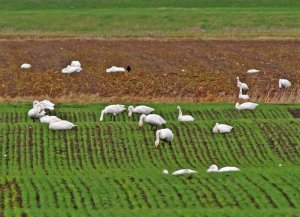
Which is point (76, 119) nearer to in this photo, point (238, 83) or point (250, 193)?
point (238, 83)

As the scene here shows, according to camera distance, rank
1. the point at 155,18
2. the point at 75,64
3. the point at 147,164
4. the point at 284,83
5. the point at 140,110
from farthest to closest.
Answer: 1. the point at 155,18
2. the point at 75,64
3. the point at 284,83
4. the point at 140,110
5. the point at 147,164

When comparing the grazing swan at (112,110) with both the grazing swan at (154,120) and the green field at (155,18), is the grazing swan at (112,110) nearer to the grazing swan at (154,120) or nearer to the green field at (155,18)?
the grazing swan at (154,120)

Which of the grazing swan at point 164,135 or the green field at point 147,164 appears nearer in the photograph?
the green field at point 147,164

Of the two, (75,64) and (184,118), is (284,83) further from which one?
(75,64)

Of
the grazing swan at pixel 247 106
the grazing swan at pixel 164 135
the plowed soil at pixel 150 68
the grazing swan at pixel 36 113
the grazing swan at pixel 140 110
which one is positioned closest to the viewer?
the grazing swan at pixel 164 135

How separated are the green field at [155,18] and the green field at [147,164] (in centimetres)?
2446

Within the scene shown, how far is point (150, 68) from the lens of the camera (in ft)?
138

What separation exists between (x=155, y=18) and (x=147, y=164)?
40747 millimetres

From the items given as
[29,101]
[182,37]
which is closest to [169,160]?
[29,101]

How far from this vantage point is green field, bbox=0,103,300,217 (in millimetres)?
20297

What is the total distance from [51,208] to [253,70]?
886 inches

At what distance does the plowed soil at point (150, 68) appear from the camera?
36.8m

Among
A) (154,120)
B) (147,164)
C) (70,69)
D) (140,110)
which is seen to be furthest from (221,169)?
(70,69)

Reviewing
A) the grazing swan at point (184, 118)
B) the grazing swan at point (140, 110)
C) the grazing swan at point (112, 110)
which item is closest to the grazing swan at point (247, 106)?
the grazing swan at point (184, 118)
